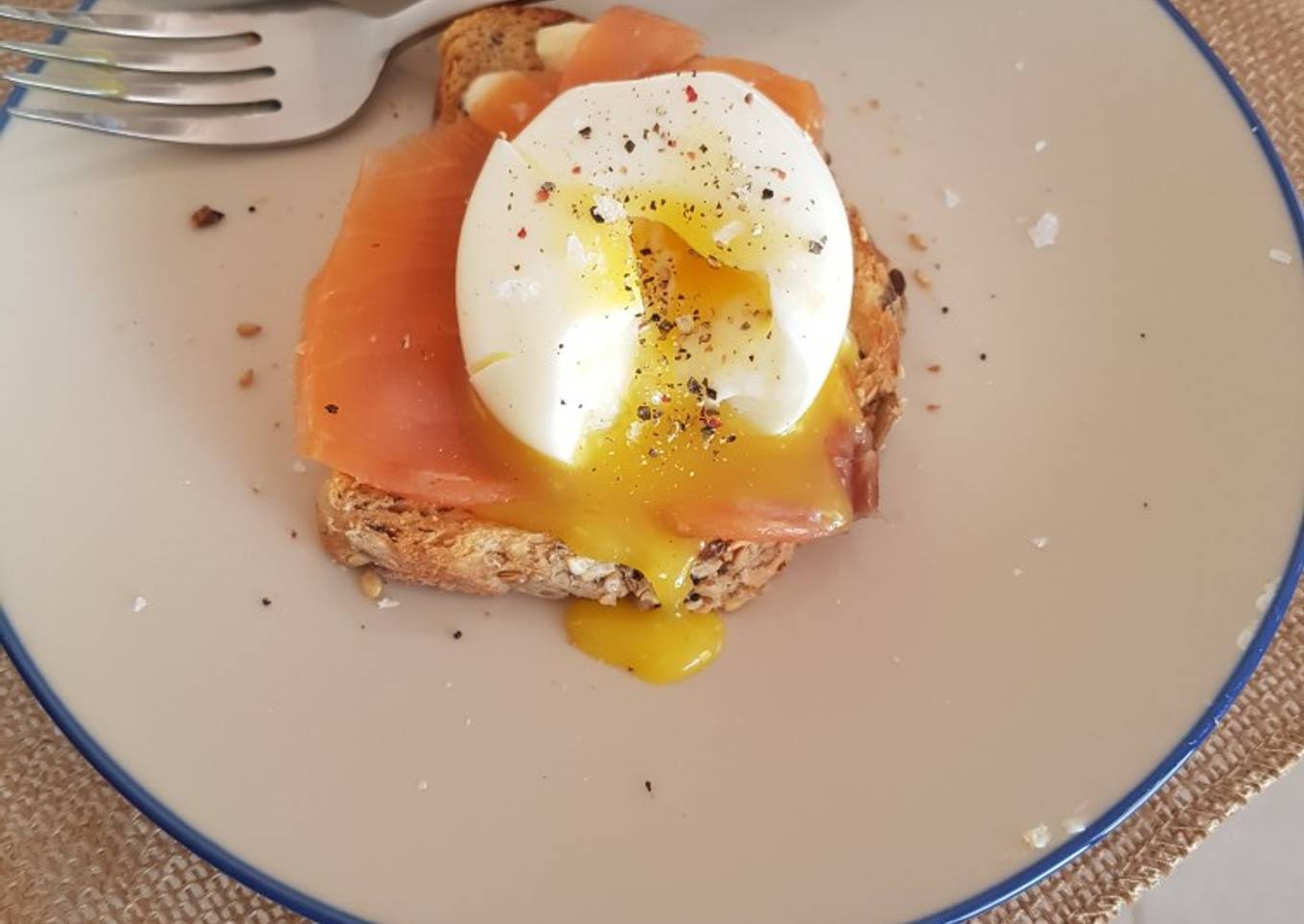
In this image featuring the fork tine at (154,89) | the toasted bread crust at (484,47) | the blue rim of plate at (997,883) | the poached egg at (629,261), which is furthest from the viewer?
the toasted bread crust at (484,47)

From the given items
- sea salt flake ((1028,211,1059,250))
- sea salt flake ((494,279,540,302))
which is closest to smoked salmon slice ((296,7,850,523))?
sea salt flake ((494,279,540,302))

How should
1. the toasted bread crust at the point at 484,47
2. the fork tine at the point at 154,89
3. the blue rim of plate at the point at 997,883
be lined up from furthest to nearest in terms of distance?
the toasted bread crust at the point at 484,47 → the fork tine at the point at 154,89 → the blue rim of plate at the point at 997,883

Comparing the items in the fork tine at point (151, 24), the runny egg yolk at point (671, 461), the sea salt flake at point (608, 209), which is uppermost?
the fork tine at point (151, 24)

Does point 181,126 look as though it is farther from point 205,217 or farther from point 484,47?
point 484,47

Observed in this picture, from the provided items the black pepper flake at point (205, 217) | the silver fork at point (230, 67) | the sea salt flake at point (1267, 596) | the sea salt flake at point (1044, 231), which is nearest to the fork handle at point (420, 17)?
the silver fork at point (230, 67)

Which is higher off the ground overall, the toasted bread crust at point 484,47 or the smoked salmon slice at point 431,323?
the toasted bread crust at point 484,47

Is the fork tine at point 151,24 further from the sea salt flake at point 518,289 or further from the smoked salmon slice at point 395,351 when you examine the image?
the sea salt flake at point 518,289
